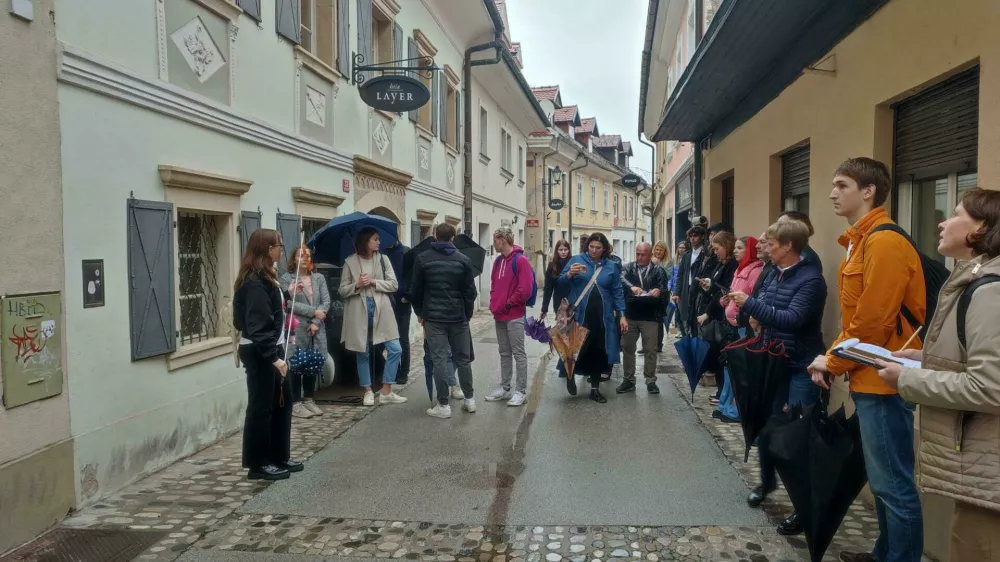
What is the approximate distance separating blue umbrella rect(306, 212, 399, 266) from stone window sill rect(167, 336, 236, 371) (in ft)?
4.81

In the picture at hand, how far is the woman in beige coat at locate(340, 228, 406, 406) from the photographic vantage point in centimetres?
741

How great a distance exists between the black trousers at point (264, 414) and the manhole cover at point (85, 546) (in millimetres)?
973

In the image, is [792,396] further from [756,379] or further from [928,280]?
[928,280]

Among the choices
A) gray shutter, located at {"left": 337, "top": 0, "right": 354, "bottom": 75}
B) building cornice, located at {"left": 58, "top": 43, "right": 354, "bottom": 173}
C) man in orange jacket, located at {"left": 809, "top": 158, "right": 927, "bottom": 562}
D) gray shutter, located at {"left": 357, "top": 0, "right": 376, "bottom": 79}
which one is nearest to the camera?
man in orange jacket, located at {"left": 809, "top": 158, "right": 927, "bottom": 562}

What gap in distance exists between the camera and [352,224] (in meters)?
7.57

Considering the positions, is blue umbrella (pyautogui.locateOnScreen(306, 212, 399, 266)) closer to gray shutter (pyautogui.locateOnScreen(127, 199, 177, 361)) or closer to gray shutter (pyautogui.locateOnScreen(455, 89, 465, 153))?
gray shutter (pyautogui.locateOnScreen(127, 199, 177, 361))

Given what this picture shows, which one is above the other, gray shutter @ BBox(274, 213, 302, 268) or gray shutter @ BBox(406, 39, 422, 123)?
gray shutter @ BBox(406, 39, 422, 123)

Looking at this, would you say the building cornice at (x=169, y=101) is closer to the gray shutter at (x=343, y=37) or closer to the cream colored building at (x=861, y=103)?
the gray shutter at (x=343, y=37)

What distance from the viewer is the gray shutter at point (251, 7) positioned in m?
6.75

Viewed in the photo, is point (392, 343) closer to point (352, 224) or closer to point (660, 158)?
point (352, 224)

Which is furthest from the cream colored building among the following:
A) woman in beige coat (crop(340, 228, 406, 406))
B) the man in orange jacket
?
woman in beige coat (crop(340, 228, 406, 406))

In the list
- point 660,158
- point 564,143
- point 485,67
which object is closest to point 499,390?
point 485,67

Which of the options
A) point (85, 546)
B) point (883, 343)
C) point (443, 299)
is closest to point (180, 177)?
point (443, 299)

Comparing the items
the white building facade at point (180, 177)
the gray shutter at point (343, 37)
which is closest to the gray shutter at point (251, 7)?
the white building facade at point (180, 177)
